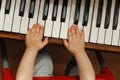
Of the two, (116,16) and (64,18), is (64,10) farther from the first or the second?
(116,16)

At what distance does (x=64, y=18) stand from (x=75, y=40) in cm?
12

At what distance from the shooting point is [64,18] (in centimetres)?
115

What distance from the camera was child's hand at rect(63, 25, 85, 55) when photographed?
1.16 meters

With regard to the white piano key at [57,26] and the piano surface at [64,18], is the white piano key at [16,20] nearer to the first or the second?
the piano surface at [64,18]

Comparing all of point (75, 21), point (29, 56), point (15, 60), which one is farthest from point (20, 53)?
point (75, 21)

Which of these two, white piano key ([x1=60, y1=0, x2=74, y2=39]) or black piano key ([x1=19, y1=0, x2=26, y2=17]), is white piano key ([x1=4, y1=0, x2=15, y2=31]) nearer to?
black piano key ([x1=19, y1=0, x2=26, y2=17])

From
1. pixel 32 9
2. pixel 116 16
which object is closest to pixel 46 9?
pixel 32 9

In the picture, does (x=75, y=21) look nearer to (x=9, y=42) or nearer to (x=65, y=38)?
Answer: (x=65, y=38)

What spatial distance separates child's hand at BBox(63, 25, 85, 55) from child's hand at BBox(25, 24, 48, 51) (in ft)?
0.37

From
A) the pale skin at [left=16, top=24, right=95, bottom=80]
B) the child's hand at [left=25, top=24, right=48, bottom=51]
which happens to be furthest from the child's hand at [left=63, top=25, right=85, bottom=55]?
the child's hand at [left=25, top=24, right=48, bottom=51]

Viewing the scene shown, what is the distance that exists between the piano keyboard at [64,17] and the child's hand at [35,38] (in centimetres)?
2

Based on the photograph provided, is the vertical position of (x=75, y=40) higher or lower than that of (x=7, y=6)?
lower

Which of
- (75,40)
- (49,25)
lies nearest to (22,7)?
(49,25)

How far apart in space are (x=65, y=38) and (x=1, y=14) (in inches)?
12.3
